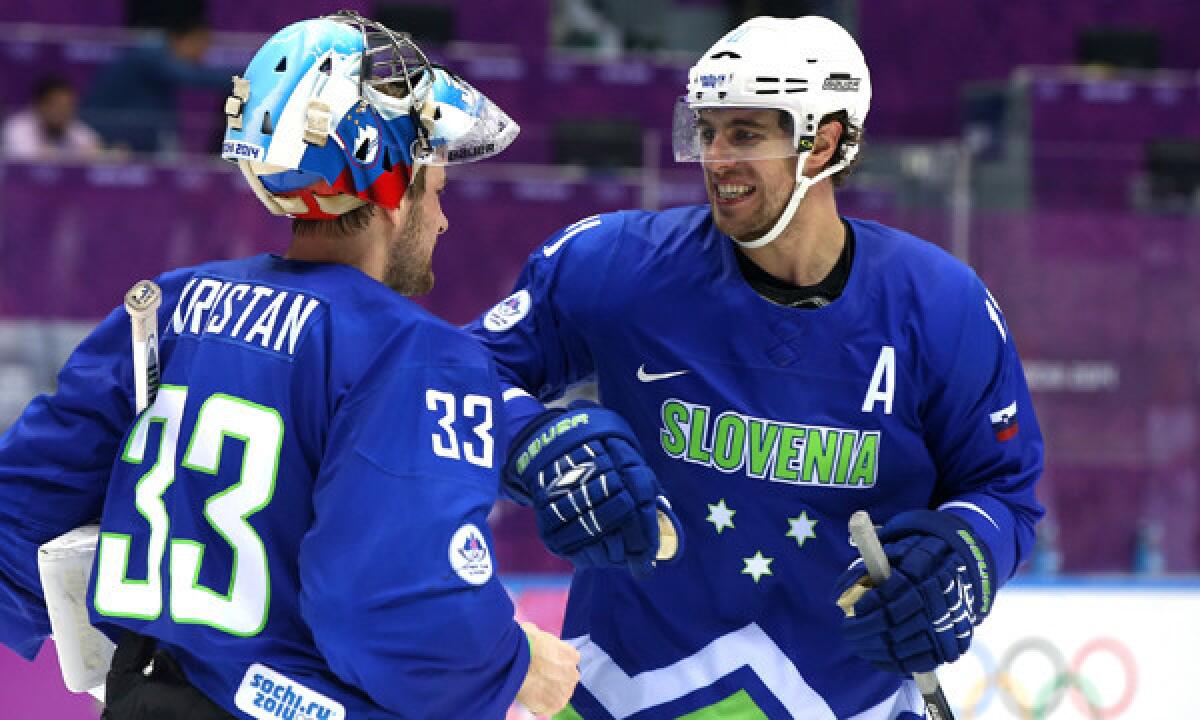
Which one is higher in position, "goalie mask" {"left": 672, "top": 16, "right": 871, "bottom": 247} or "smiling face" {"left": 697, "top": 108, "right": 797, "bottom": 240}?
"goalie mask" {"left": 672, "top": 16, "right": 871, "bottom": 247}

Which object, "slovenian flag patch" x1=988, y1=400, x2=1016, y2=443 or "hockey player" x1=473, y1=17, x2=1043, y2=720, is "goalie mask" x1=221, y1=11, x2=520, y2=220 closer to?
"hockey player" x1=473, y1=17, x2=1043, y2=720

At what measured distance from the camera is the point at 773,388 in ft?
10.2

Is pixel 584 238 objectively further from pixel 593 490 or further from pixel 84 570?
pixel 84 570

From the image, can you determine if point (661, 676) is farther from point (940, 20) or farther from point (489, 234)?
point (940, 20)

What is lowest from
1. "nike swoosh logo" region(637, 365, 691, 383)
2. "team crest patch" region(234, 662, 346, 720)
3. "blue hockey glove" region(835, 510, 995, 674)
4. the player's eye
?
"blue hockey glove" region(835, 510, 995, 674)

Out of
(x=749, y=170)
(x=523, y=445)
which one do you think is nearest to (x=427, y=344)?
(x=523, y=445)

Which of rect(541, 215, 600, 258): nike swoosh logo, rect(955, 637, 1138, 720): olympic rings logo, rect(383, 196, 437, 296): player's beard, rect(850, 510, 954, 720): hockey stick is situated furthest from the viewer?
rect(955, 637, 1138, 720): olympic rings logo

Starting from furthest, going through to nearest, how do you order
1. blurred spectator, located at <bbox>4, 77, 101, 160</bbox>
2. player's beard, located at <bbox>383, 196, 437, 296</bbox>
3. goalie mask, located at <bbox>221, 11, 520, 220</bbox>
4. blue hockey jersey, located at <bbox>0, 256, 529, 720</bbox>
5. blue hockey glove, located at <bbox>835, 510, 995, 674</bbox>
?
blurred spectator, located at <bbox>4, 77, 101, 160</bbox> → blue hockey glove, located at <bbox>835, 510, 995, 674</bbox> → player's beard, located at <bbox>383, 196, 437, 296</bbox> → goalie mask, located at <bbox>221, 11, 520, 220</bbox> → blue hockey jersey, located at <bbox>0, 256, 529, 720</bbox>

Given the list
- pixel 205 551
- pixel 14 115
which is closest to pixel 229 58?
pixel 14 115

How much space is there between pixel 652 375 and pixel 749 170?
43 cm

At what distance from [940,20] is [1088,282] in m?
6.10

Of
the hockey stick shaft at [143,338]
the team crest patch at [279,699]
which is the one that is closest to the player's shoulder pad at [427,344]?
the hockey stick shaft at [143,338]

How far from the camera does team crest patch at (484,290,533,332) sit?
10.6 feet

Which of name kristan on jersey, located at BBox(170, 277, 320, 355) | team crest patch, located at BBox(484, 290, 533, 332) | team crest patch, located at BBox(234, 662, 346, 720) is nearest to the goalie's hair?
name kristan on jersey, located at BBox(170, 277, 320, 355)
